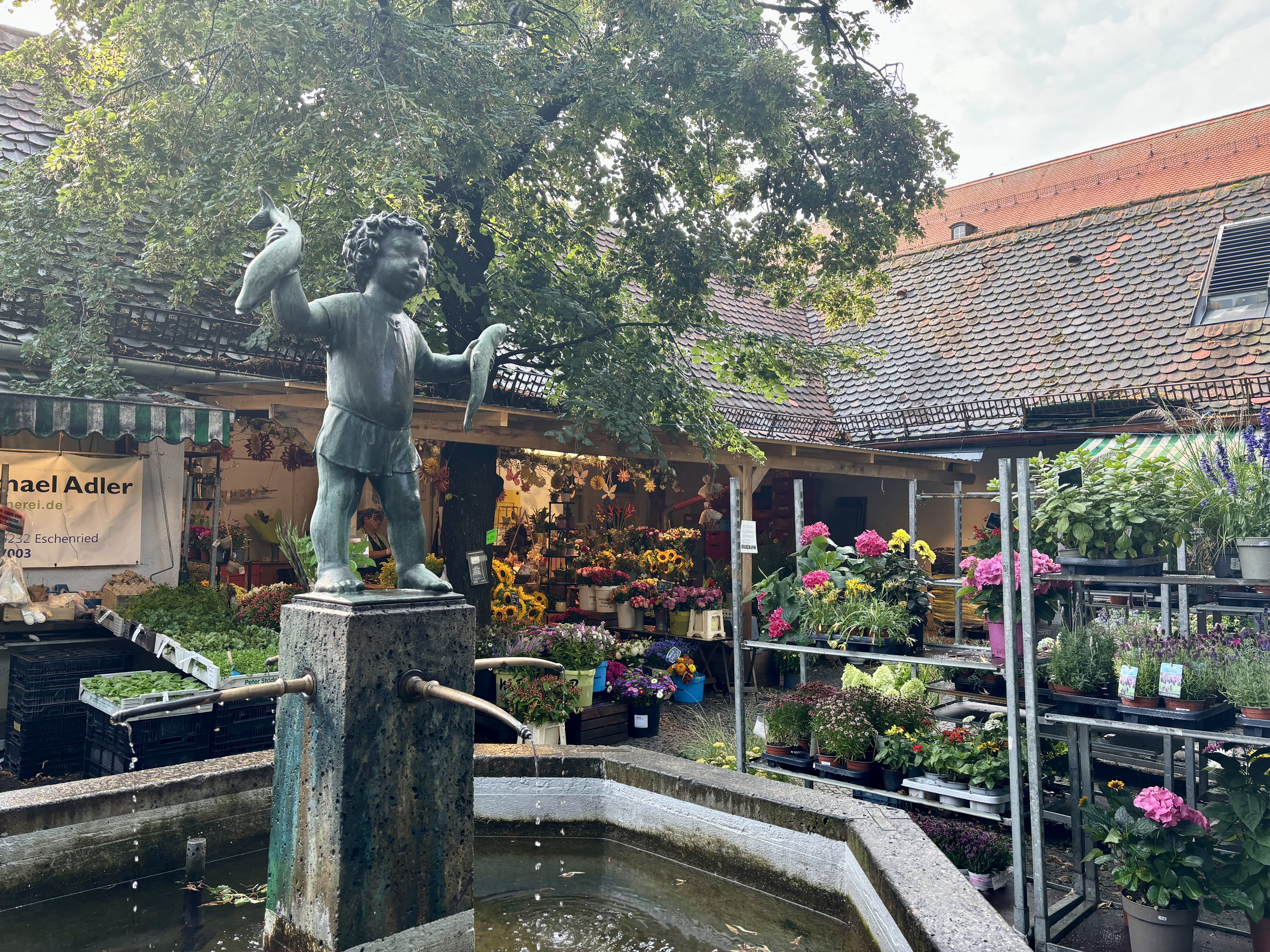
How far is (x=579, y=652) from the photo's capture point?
281 inches

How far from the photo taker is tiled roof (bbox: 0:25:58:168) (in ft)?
27.9

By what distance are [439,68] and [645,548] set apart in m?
6.05

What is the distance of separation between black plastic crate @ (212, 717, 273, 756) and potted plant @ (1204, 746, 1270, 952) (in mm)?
5431

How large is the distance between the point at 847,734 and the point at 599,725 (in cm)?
308

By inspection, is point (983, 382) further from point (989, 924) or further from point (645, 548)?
point (989, 924)

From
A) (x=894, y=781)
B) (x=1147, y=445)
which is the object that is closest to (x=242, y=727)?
(x=894, y=781)

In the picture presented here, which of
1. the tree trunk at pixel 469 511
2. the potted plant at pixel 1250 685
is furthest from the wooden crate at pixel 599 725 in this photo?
the potted plant at pixel 1250 685

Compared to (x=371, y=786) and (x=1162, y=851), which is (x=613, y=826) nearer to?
(x=371, y=786)

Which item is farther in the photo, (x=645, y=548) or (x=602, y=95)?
(x=645, y=548)

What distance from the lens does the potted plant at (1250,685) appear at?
3.40m

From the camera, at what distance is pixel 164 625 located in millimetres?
6664

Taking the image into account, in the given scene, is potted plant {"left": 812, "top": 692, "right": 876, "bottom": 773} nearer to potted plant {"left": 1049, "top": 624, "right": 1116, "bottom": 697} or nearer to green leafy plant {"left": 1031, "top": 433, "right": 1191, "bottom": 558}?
potted plant {"left": 1049, "top": 624, "right": 1116, "bottom": 697}

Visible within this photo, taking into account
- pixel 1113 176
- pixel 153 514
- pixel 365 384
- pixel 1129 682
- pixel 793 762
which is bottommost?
pixel 793 762

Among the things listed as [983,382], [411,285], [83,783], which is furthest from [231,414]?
[983,382]
